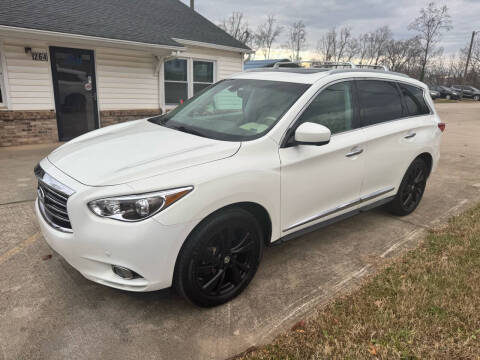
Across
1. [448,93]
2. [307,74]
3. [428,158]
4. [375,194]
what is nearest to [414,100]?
[428,158]

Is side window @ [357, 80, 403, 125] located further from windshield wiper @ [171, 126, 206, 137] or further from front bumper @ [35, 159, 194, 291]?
front bumper @ [35, 159, 194, 291]

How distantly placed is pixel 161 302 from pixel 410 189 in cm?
335

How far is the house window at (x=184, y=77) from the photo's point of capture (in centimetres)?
1141

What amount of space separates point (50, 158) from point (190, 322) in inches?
69.0

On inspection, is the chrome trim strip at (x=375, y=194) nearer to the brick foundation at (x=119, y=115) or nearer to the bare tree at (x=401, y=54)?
the brick foundation at (x=119, y=115)

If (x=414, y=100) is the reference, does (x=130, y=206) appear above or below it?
below

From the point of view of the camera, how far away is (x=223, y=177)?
8.29 feet

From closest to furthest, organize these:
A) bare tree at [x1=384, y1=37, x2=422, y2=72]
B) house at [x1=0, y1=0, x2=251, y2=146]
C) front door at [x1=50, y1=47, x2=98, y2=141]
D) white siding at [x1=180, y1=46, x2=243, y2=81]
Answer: house at [x1=0, y1=0, x2=251, y2=146] < front door at [x1=50, y1=47, x2=98, y2=141] < white siding at [x1=180, y1=46, x2=243, y2=81] < bare tree at [x1=384, y1=37, x2=422, y2=72]

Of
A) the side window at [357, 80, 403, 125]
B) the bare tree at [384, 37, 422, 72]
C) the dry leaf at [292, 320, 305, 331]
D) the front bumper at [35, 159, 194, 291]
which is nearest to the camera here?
the front bumper at [35, 159, 194, 291]

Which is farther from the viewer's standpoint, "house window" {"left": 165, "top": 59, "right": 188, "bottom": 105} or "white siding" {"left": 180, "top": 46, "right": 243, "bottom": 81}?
"white siding" {"left": 180, "top": 46, "right": 243, "bottom": 81}

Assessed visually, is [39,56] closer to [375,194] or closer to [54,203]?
[54,203]

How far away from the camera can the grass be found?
231cm

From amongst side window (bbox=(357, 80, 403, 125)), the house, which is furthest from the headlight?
the house

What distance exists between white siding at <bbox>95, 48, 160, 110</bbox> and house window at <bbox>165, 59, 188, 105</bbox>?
585 millimetres
